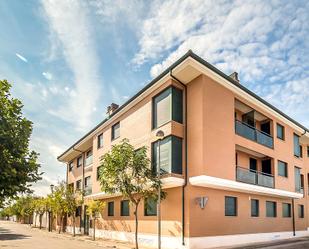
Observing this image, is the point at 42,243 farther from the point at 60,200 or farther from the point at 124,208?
the point at 60,200

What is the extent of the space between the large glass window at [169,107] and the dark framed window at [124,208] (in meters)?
6.64

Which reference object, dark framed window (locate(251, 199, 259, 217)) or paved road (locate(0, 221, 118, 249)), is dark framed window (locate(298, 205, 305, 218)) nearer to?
dark framed window (locate(251, 199, 259, 217))

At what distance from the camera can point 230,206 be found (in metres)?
19.5

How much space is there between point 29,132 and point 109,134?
18046 mm

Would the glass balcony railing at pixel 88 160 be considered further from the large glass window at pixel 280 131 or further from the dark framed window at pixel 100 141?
the large glass window at pixel 280 131

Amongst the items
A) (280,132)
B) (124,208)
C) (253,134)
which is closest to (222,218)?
(253,134)

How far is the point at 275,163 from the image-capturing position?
23.7 metres

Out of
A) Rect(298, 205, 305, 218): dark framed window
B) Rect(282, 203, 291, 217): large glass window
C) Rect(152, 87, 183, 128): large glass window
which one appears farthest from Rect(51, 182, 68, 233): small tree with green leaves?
Rect(298, 205, 305, 218): dark framed window

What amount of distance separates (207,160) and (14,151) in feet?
37.1

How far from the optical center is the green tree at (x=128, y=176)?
56.2ft

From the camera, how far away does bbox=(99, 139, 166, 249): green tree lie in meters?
17.1

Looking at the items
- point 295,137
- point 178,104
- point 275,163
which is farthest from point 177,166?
point 295,137

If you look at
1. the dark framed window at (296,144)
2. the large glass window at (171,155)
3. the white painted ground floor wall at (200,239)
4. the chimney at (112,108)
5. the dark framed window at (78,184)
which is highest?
the chimney at (112,108)

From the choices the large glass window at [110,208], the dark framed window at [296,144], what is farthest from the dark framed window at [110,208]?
the dark framed window at [296,144]
